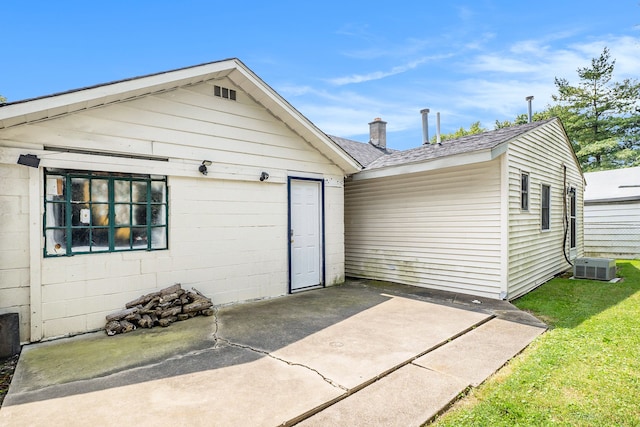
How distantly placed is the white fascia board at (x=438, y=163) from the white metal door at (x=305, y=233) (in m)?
1.31

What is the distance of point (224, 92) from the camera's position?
5605 millimetres

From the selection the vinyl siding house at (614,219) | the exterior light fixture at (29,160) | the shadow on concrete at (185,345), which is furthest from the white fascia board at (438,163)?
the vinyl siding house at (614,219)

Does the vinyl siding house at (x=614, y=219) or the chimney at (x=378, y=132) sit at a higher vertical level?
the chimney at (x=378, y=132)

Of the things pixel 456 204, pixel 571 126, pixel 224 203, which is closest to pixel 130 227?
pixel 224 203

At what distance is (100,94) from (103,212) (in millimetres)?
1571

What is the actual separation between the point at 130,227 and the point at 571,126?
27498mm

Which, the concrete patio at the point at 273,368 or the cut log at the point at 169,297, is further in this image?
the cut log at the point at 169,297

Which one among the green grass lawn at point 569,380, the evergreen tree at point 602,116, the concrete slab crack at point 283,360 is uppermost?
the evergreen tree at point 602,116

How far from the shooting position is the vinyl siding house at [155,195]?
3918 millimetres

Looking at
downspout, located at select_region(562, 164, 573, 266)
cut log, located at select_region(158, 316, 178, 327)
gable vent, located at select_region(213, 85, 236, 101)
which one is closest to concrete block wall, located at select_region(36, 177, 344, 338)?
cut log, located at select_region(158, 316, 178, 327)

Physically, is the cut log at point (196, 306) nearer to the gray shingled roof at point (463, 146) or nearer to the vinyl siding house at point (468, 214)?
the vinyl siding house at point (468, 214)

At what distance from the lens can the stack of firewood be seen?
4355mm

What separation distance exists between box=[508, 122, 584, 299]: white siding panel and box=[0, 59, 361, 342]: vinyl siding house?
11.4 feet

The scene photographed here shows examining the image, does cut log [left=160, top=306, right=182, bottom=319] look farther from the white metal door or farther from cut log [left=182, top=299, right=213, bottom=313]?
the white metal door
